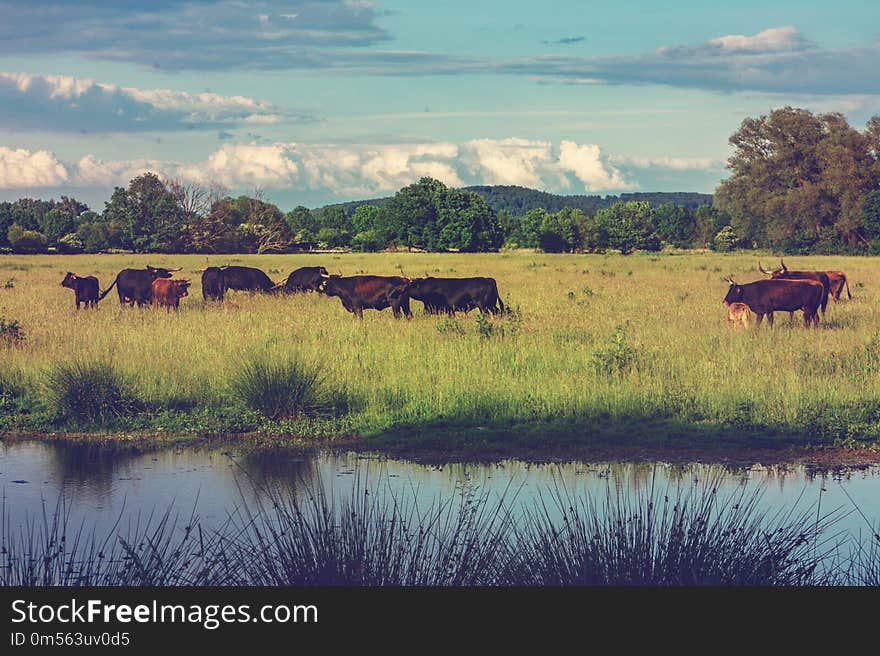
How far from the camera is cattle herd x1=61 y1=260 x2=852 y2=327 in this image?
66.9ft

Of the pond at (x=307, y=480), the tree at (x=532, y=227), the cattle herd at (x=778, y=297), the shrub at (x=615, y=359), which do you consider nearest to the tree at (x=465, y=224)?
the tree at (x=532, y=227)

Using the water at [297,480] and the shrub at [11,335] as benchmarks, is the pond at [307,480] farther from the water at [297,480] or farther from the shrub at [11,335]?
the shrub at [11,335]

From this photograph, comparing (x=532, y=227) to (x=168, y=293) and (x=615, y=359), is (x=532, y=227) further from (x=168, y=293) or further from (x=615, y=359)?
(x=615, y=359)

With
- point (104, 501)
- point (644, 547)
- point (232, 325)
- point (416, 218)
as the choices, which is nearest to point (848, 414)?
point (644, 547)

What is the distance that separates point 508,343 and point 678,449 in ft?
19.4

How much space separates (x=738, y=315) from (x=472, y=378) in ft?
26.6

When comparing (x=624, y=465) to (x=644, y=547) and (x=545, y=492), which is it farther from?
(x=644, y=547)

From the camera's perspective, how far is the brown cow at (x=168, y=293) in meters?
24.8

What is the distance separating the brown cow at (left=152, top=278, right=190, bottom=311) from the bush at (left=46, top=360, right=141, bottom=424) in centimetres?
1050

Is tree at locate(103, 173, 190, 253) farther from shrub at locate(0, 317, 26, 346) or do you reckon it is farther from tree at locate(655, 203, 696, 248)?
tree at locate(655, 203, 696, 248)

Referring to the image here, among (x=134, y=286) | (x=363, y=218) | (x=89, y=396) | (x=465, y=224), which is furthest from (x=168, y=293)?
(x=363, y=218)

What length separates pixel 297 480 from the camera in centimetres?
1073

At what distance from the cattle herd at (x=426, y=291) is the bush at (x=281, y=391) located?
354 inches

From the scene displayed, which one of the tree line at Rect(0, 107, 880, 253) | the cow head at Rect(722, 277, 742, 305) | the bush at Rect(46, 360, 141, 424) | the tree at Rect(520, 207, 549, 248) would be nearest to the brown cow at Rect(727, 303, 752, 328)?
the cow head at Rect(722, 277, 742, 305)
